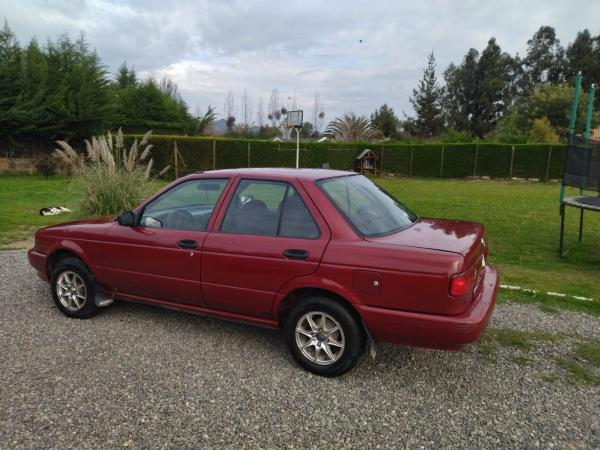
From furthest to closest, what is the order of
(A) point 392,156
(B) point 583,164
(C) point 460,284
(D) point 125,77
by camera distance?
1. (D) point 125,77
2. (A) point 392,156
3. (B) point 583,164
4. (C) point 460,284

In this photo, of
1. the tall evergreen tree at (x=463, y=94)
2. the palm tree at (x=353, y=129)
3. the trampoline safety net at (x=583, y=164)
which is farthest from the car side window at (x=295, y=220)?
the tall evergreen tree at (x=463, y=94)

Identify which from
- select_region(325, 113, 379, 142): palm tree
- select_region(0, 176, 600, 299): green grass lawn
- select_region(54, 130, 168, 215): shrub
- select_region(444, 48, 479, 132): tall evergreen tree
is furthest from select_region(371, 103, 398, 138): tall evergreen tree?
select_region(54, 130, 168, 215): shrub

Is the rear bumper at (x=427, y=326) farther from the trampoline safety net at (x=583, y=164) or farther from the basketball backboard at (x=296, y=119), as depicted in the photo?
the basketball backboard at (x=296, y=119)

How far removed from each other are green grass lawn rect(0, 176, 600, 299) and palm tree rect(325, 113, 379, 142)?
90.8 feet

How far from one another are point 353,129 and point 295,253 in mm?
42883

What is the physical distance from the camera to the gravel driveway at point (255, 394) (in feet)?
9.66

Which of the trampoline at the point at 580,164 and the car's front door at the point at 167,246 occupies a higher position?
the trampoline at the point at 580,164

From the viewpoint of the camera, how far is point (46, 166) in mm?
21469

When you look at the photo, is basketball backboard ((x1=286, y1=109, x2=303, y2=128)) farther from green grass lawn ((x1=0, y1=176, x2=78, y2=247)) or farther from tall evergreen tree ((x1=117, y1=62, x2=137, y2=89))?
tall evergreen tree ((x1=117, y1=62, x2=137, y2=89))

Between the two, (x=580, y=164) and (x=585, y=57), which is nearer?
(x=580, y=164)

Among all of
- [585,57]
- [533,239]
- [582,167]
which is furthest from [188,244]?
[585,57]

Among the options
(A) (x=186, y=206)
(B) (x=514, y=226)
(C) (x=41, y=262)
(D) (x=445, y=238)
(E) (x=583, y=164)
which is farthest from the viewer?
(B) (x=514, y=226)

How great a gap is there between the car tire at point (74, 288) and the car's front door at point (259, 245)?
1.47 meters

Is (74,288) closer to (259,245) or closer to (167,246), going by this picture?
(167,246)
